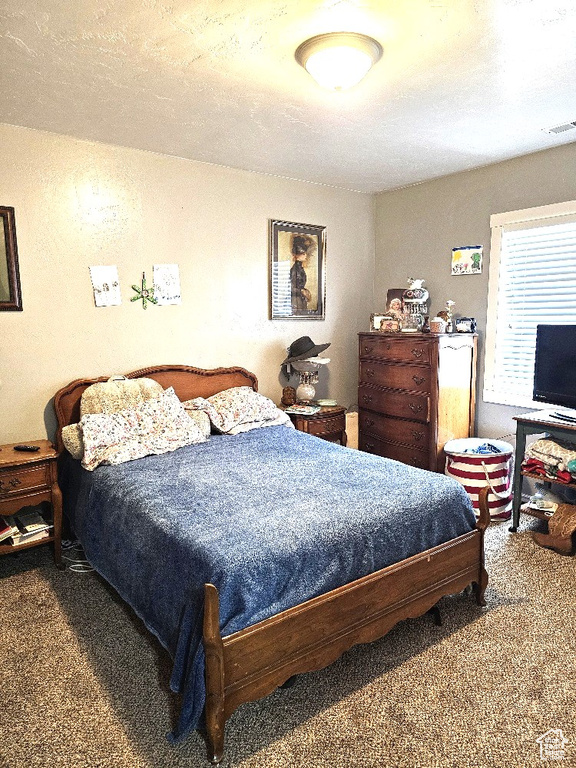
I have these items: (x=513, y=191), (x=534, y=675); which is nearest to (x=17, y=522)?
(x=534, y=675)

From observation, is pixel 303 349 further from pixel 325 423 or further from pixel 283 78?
pixel 283 78

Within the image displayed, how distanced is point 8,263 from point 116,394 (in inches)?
40.0

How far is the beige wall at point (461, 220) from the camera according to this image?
3596 millimetres

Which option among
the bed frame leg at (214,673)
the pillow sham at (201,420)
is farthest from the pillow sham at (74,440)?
the bed frame leg at (214,673)

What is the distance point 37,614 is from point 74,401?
52.8 inches

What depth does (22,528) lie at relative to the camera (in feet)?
9.57

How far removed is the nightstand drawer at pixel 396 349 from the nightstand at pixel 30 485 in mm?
2553

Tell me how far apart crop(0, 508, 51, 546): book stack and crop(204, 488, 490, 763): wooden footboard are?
5.67 ft

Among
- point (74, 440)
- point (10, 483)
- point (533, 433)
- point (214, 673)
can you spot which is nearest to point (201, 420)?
point (74, 440)

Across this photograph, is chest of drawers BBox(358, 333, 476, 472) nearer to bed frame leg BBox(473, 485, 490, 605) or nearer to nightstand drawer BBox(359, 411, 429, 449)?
nightstand drawer BBox(359, 411, 429, 449)

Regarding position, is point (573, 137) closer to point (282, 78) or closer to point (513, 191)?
point (513, 191)

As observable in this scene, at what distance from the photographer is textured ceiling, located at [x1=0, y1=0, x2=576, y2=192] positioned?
1922mm

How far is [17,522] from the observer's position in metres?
3.00

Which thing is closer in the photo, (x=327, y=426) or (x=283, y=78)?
(x=283, y=78)
